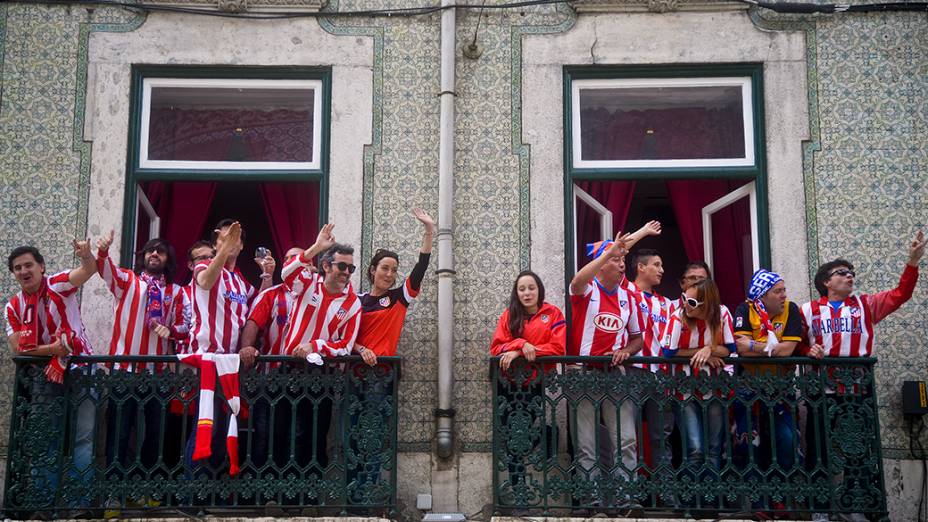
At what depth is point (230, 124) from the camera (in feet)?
→ 29.0

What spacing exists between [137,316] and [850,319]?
4.36 meters

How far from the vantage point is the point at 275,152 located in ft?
28.7

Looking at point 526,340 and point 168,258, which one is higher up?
point 168,258

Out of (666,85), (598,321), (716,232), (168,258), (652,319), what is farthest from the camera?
(716,232)

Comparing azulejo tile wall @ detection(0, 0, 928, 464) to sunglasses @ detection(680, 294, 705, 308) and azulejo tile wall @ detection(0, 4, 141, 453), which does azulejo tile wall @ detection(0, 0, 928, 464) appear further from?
sunglasses @ detection(680, 294, 705, 308)

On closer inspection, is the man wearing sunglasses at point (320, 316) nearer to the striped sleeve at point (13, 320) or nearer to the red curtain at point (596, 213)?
the striped sleeve at point (13, 320)

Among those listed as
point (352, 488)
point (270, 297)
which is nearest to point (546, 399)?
point (352, 488)

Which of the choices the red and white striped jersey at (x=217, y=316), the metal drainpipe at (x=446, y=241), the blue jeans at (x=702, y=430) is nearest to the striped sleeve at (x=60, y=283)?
the red and white striped jersey at (x=217, y=316)

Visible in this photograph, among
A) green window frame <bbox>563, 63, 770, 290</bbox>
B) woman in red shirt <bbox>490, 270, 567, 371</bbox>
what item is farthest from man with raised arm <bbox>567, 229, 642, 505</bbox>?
green window frame <bbox>563, 63, 770, 290</bbox>

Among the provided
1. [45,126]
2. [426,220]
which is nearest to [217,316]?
[426,220]

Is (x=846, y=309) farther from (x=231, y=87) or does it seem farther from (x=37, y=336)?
(x=37, y=336)

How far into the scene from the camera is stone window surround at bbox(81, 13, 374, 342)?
8.39 metres

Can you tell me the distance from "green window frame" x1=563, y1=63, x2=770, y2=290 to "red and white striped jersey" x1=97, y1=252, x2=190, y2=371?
8.26ft

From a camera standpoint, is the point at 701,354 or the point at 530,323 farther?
the point at 530,323
